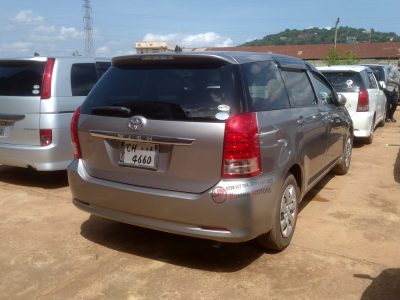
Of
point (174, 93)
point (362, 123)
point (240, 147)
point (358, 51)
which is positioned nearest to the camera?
point (240, 147)

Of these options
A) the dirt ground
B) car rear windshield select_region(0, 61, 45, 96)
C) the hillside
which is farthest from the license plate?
the hillside

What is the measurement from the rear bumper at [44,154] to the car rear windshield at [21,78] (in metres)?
0.65

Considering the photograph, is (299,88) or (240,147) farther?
(299,88)

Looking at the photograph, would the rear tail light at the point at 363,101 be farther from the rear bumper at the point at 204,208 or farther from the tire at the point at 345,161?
the rear bumper at the point at 204,208

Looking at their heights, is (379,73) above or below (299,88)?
below

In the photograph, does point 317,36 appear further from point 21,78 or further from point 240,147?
point 240,147

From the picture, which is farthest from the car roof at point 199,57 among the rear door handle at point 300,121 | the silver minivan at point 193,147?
the rear door handle at point 300,121

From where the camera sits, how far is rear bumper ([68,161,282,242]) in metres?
3.29

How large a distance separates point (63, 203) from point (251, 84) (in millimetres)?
2989

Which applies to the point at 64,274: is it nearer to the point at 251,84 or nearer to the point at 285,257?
the point at 285,257

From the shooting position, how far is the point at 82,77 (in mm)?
6270

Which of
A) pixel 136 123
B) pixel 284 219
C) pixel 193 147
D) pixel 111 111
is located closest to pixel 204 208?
pixel 193 147

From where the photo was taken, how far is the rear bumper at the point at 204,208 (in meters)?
3.29

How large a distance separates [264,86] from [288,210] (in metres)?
1.16
